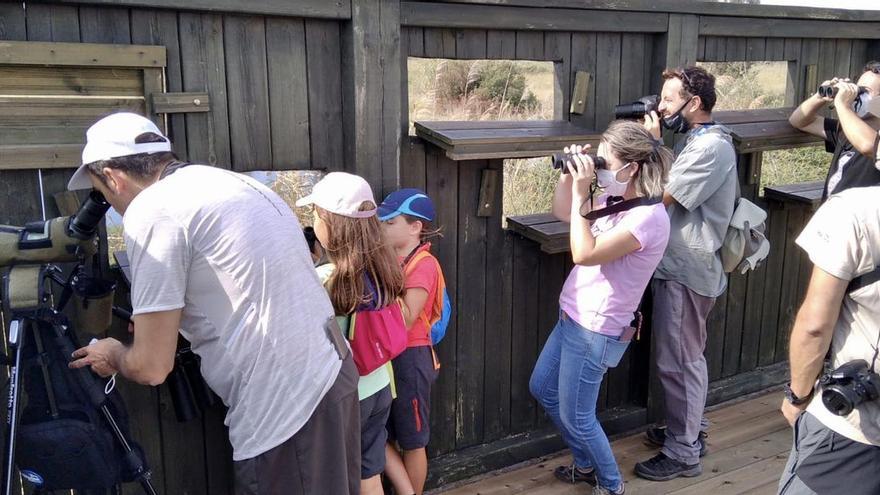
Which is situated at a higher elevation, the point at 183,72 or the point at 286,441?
the point at 183,72

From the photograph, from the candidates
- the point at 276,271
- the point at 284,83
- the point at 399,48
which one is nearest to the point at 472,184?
the point at 399,48

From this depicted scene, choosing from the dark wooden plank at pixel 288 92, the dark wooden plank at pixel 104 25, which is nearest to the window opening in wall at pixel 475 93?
the dark wooden plank at pixel 288 92

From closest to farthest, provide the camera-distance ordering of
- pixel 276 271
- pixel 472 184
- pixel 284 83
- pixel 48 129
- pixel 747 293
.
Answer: pixel 276 271, pixel 48 129, pixel 284 83, pixel 472 184, pixel 747 293

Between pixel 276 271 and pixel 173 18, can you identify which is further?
pixel 173 18

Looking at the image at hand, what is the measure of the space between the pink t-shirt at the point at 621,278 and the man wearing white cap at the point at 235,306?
3.73 ft

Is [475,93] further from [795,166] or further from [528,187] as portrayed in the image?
[795,166]

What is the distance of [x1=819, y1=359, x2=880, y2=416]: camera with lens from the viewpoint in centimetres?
184

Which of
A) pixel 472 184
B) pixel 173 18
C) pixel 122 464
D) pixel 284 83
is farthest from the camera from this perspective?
pixel 472 184

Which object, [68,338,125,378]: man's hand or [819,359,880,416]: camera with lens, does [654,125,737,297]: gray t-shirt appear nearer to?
[819,359,880,416]: camera with lens

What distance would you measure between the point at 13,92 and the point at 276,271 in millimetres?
1034

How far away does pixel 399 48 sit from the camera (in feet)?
9.29

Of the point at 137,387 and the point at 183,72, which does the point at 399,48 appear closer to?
the point at 183,72

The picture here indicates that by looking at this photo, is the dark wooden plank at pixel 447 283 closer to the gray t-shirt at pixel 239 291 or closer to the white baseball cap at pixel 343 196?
the white baseball cap at pixel 343 196

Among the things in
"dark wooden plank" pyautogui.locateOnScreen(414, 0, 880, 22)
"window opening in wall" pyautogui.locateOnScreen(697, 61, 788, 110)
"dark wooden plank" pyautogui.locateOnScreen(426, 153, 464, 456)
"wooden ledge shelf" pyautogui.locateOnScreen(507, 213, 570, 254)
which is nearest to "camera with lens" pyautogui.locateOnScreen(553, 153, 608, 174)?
"wooden ledge shelf" pyautogui.locateOnScreen(507, 213, 570, 254)
